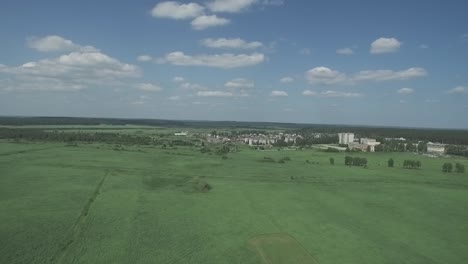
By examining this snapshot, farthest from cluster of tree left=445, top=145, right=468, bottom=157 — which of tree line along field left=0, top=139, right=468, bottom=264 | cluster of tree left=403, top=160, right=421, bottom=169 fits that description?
tree line along field left=0, top=139, right=468, bottom=264

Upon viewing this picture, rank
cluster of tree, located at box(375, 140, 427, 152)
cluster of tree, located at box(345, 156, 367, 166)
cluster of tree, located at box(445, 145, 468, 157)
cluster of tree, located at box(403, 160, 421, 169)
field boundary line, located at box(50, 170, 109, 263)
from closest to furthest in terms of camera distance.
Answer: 1. field boundary line, located at box(50, 170, 109, 263)
2. cluster of tree, located at box(403, 160, 421, 169)
3. cluster of tree, located at box(345, 156, 367, 166)
4. cluster of tree, located at box(445, 145, 468, 157)
5. cluster of tree, located at box(375, 140, 427, 152)

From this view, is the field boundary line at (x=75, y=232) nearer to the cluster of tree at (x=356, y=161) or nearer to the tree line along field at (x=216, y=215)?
the tree line along field at (x=216, y=215)

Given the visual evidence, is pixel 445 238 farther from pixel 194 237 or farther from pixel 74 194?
pixel 74 194

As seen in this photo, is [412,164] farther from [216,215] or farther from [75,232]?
[75,232]

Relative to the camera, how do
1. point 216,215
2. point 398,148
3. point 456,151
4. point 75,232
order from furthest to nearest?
point 398,148 → point 456,151 → point 216,215 → point 75,232

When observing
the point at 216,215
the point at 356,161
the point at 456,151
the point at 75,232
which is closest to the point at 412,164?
the point at 356,161

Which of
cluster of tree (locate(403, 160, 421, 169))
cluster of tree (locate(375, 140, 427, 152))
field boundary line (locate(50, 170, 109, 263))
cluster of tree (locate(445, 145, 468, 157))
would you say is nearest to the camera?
field boundary line (locate(50, 170, 109, 263))

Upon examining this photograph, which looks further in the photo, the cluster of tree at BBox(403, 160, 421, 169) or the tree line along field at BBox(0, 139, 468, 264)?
the cluster of tree at BBox(403, 160, 421, 169)

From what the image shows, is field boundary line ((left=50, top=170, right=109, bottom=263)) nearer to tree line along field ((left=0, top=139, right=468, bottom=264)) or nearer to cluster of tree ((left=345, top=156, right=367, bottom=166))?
tree line along field ((left=0, top=139, right=468, bottom=264))

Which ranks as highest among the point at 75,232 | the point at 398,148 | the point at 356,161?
the point at 398,148

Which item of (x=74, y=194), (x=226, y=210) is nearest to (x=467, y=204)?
(x=226, y=210)
